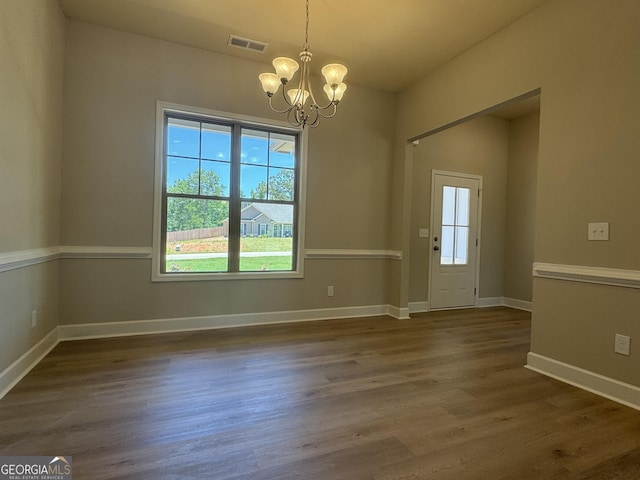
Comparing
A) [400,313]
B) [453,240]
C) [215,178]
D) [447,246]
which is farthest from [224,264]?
[453,240]

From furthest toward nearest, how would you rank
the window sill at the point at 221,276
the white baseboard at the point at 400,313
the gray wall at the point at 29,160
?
the white baseboard at the point at 400,313
the window sill at the point at 221,276
the gray wall at the point at 29,160

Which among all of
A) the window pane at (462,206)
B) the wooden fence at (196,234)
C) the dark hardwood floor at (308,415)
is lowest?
the dark hardwood floor at (308,415)

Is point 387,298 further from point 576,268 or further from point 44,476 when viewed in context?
point 44,476

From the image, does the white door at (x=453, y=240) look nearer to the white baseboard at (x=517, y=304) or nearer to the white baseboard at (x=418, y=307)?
Answer: the white baseboard at (x=418, y=307)

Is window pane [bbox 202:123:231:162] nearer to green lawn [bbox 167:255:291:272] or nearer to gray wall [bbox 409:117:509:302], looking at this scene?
green lawn [bbox 167:255:291:272]

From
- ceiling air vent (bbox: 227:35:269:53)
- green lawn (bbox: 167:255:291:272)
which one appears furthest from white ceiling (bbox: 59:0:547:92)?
green lawn (bbox: 167:255:291:272)

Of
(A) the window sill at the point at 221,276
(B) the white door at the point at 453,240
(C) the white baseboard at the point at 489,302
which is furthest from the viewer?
(C) the white baseboard at the point at 489,302

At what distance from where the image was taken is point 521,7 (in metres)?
2.77

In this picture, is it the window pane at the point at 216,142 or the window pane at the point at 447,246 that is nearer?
the window pane at the point at 216,142

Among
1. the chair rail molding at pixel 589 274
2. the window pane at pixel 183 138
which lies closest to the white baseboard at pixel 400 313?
the chair rail molding at pixel 589 274

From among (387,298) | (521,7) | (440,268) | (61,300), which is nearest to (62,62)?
(61,300)

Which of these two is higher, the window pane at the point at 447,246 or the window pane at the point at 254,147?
the window pane at the point at 254,147

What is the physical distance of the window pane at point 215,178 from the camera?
3719mm

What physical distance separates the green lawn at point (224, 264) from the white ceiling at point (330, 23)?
2.35 metres
